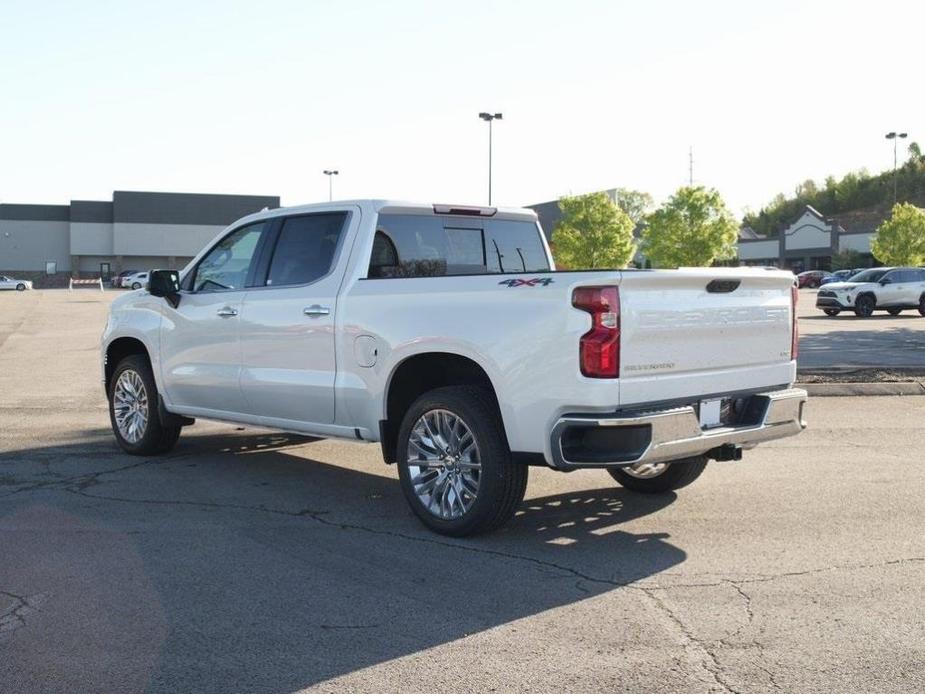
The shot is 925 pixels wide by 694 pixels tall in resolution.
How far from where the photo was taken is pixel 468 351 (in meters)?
6.01

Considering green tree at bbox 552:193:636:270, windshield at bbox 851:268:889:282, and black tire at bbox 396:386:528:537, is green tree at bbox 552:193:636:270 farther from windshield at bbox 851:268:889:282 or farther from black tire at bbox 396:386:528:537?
black tire at bbox 396:386:528:537

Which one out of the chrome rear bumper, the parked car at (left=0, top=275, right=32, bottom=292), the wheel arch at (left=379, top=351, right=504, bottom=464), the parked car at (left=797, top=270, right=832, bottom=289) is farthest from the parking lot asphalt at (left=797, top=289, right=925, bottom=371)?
the parked car at (left=0, top=275, right=32, bottom=292)

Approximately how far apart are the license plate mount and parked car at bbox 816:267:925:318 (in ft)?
91.8

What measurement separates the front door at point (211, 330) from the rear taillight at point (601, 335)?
3315mm

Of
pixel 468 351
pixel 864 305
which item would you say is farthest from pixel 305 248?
pixel 864 305

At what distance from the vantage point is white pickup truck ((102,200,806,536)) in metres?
5.53

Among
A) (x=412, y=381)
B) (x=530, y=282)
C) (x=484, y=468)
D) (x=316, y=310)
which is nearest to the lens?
(x=530, y=282)

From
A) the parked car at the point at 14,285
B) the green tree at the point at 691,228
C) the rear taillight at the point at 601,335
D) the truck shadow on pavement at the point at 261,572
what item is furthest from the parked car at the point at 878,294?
the parked car at the point at 14,285

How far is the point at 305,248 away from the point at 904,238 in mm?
76674

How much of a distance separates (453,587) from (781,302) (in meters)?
2.80

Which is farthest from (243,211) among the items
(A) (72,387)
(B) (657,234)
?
(A) (72,387)

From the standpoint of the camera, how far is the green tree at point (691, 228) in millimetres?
79188

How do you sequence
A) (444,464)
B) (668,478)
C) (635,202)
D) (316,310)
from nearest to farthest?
1. (444,464)
2. (316,310)
3. (668,478)
4. (635,202)

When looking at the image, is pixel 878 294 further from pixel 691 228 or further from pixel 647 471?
pixel 691 228
